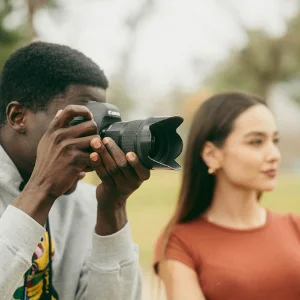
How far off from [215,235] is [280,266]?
28 cm

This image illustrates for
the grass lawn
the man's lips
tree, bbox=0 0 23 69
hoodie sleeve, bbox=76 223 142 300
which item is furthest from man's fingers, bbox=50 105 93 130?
tree, bbox=0 0 23 69

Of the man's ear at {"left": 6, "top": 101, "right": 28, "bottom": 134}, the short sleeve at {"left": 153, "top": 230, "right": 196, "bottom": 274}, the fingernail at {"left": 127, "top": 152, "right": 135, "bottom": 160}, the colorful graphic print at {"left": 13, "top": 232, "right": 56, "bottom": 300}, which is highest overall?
the man's ear at {"left": 6, "top": 101, "right": 28, "bottom": 134}

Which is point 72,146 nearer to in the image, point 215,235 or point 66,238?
point 66,238

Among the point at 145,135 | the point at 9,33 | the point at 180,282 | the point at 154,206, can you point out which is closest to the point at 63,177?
the point at 145,135

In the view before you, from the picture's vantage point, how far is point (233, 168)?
90.7 inches

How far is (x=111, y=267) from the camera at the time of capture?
6.01ft

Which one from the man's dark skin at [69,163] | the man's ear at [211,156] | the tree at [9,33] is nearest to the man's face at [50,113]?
the man's dark skin at [69,163]

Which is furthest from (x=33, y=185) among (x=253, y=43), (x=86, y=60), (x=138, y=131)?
(x=253, y=43)

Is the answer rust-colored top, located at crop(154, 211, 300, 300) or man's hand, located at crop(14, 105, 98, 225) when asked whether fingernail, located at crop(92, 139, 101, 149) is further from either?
rust-colored top, located at crop(154, 211, 300, 300)

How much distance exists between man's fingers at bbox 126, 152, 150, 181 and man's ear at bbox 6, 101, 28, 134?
47 centimetres

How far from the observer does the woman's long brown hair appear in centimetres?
235

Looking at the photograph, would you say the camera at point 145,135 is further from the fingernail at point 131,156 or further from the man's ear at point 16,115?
the man's ear at point 16,115

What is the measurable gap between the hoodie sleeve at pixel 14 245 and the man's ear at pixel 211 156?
41.5 inches

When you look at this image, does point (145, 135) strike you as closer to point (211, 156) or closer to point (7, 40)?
point (211, 156)
